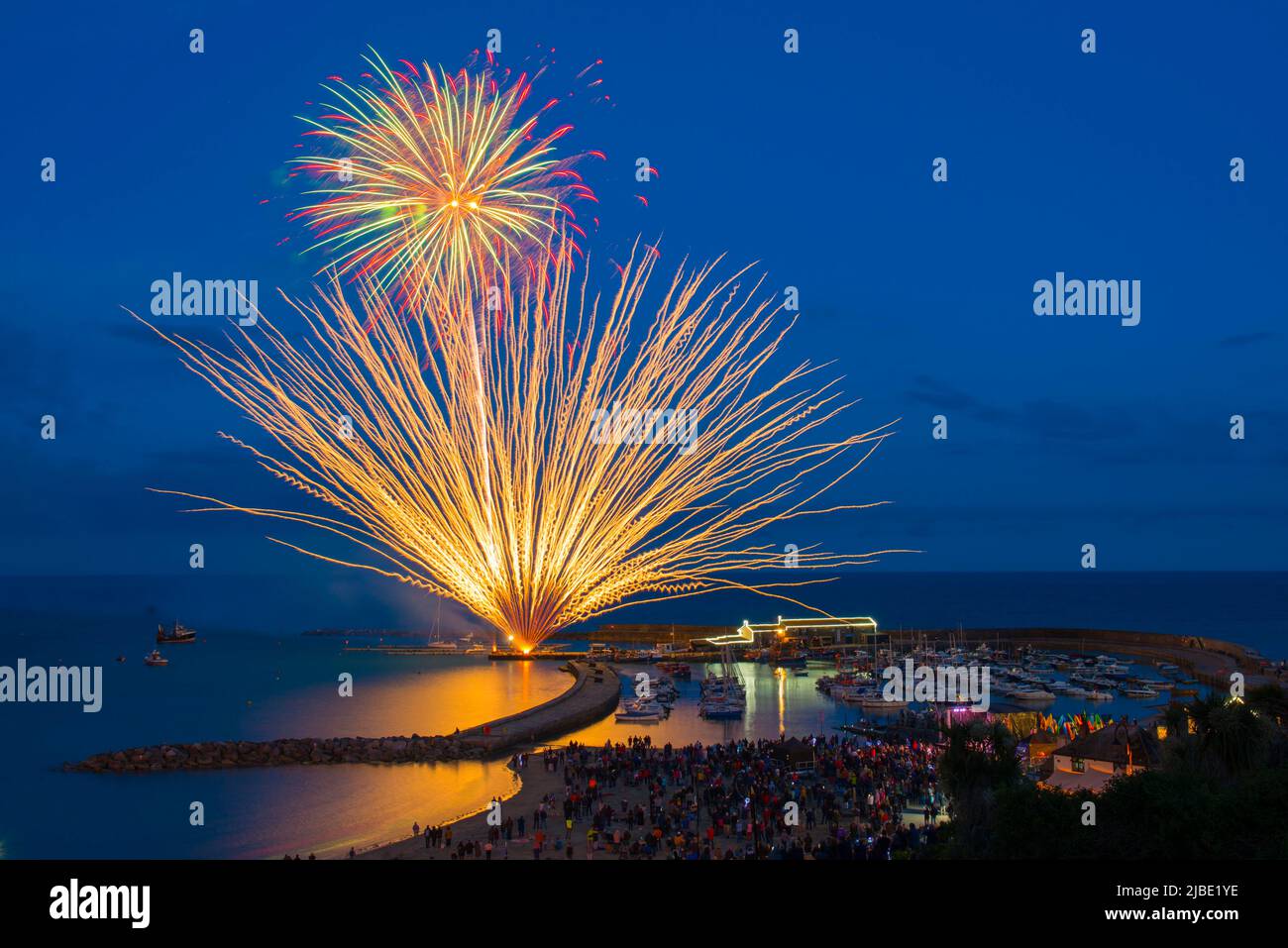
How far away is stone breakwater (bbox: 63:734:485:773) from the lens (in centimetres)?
3731

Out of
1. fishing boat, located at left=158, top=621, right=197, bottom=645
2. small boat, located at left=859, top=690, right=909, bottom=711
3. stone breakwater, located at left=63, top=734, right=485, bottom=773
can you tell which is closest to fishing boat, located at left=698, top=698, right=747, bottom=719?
small boat, located at left=859, top=690, right=909, bottom=711

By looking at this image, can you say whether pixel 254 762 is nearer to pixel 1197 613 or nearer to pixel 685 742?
pixel 685 742

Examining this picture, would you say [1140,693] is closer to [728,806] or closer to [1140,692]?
[1140,692]

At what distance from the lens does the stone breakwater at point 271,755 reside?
3731 centimetres

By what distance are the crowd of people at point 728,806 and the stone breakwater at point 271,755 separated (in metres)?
4.21

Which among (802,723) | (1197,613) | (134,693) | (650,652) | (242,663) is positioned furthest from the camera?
(1197,613)

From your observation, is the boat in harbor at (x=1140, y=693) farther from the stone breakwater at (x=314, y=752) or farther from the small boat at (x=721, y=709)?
the stone breakwater at (x=314, y=752)

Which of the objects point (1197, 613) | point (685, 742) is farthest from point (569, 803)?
point (1197, 613)

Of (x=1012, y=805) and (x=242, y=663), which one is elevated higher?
(x=1012, y=805)

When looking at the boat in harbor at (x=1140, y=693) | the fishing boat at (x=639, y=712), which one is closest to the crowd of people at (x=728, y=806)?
the fishing boat at (x=639, y=712)

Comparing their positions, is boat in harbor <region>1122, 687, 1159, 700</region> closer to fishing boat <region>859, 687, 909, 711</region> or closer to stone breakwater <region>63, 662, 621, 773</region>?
fishing boat <region>859, 687, 909, 711</region>
